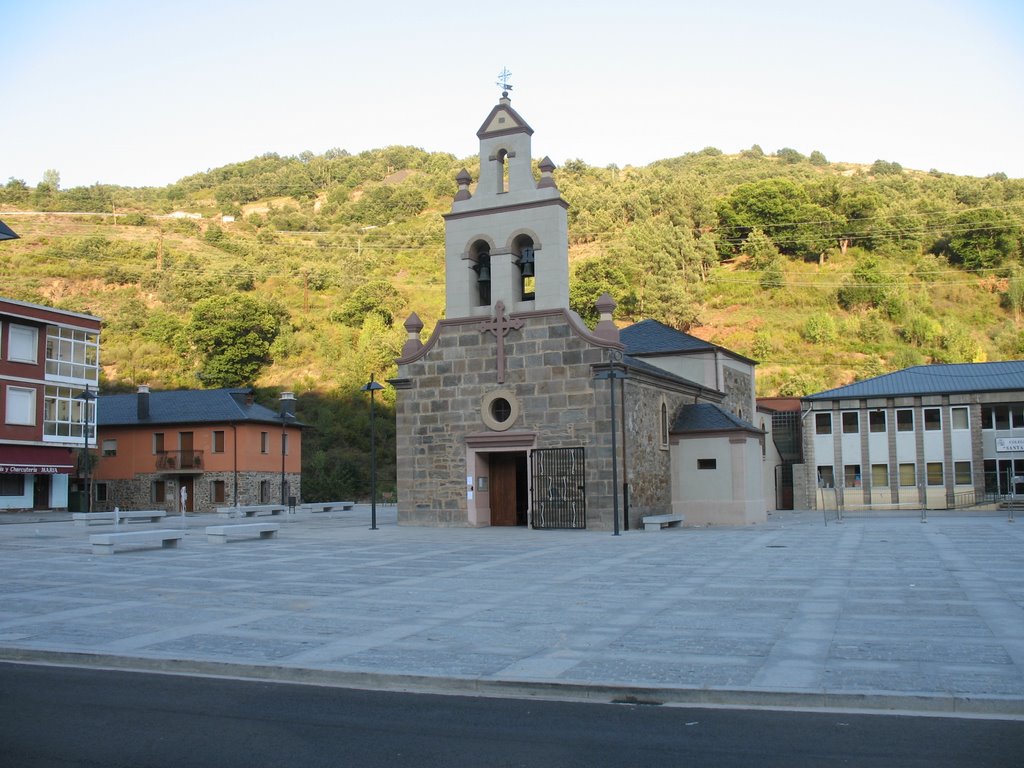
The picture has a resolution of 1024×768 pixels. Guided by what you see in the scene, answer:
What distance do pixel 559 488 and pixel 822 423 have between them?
24.6m

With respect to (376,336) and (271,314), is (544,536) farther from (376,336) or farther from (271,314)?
(271,314)

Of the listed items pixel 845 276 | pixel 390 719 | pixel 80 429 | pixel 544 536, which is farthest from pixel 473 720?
pixel 845 276

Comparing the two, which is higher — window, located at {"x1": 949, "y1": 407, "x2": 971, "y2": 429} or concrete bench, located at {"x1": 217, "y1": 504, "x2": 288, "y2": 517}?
window, located at {"x1": 949, "y1": 407, "x2": 971, "y2": 429}

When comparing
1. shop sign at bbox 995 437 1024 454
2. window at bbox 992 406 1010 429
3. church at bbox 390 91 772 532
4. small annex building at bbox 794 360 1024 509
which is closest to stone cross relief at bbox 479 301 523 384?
church at bbox 390 91 772 532

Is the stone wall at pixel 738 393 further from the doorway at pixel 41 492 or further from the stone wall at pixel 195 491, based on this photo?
the doorway at pixel 41 492

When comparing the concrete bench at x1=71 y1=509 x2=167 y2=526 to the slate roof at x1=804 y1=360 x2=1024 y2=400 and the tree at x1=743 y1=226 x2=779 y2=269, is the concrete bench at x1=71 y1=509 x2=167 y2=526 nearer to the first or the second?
the slate roof at x1=804 y1=360 x2=1024 y2=400

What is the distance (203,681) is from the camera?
8680mm

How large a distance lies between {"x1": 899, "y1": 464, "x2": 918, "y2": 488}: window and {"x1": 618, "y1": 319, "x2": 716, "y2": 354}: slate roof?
49.3ft

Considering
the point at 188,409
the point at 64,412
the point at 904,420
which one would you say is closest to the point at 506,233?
the point at 904,420

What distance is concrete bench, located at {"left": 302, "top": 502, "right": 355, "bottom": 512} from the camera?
44531mm

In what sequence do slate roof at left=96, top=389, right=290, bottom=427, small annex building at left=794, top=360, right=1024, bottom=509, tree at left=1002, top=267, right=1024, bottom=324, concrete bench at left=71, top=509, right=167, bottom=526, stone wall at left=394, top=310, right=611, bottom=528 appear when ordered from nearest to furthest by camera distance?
1. stone wall at left=394, top=310, right=611, bottom=528
2. concrete bench at left=71, top=509, right=167, bottom=526
3. small annex building at left=794, top=360, right=1024, bottom=509
4. slate roof at left=96, top=389, right=290, bottom=427
5. tree at left=1002, top=267, right=1024, bottom=324

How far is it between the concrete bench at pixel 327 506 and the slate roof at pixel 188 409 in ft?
29.6

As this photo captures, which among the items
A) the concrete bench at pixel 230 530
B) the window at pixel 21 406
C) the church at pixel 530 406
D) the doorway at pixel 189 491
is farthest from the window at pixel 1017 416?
the window at pixel 21 406

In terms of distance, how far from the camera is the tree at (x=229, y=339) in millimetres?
72562
